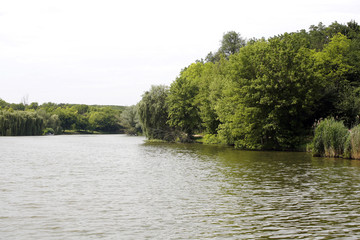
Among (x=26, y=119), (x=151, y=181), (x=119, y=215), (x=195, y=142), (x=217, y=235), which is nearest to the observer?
(x=217, y=235)

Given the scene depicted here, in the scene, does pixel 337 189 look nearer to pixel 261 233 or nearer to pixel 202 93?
pixel 261 233

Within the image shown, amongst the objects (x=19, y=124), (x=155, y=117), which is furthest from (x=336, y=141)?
(x=19, y=124)

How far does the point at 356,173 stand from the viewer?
22.6m

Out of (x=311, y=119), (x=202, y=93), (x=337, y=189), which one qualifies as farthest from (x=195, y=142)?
(x=337, y=189)

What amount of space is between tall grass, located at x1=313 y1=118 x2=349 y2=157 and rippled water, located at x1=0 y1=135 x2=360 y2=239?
357 inches

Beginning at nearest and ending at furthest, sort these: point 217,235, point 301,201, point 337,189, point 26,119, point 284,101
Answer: point 217,235 → point 301,201 → point 337,189 → point 284,101 → point 26,119

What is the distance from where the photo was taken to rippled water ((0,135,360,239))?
10.5 metres

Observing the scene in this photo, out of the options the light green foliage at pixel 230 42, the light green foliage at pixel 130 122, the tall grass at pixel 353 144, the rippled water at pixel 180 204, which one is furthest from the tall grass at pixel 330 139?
the light green foliage at pixel 130 122

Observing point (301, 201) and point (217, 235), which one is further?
point (301, 201)

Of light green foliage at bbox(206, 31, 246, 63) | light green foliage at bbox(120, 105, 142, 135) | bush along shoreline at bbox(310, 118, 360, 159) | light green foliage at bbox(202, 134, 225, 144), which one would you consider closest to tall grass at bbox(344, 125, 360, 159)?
bush along shoreline at bbox(310, 118, 360, 159)

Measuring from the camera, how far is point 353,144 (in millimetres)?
30391

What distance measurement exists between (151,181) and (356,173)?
1288 centimetres

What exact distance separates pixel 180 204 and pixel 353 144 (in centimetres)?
2189

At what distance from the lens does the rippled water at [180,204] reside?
1046 cm
